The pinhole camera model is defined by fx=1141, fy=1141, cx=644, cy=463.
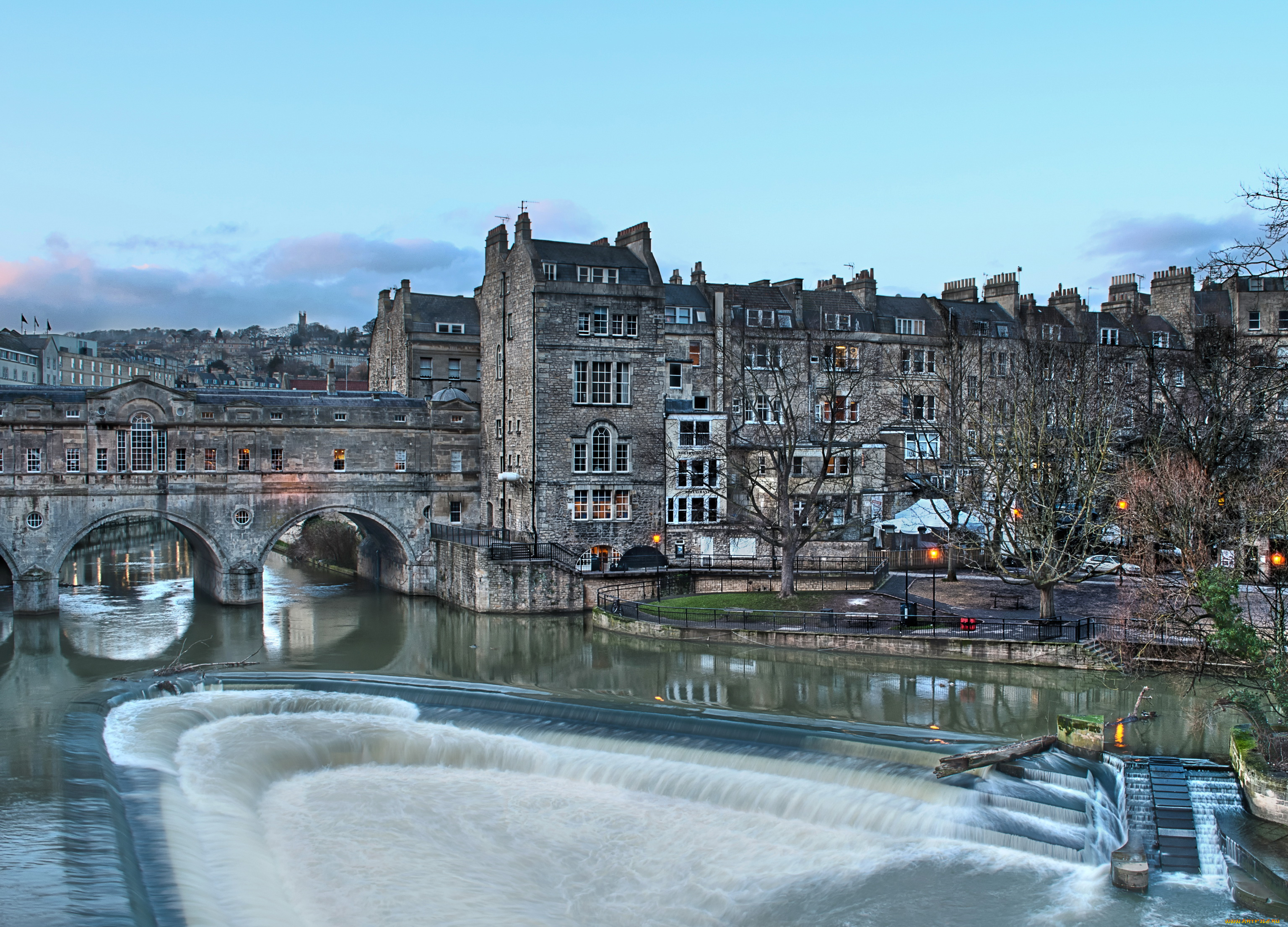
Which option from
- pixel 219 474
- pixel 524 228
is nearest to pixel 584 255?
pixel 524 228

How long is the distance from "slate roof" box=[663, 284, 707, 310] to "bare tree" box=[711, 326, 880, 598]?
2.38m

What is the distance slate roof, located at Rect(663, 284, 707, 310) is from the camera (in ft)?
181

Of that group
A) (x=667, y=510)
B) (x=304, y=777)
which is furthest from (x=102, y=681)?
(x=667, y=510)

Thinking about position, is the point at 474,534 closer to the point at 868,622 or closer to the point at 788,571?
the point at 788,571

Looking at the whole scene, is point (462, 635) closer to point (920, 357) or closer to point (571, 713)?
point (571, 713)

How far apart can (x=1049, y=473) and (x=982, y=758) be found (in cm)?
1730

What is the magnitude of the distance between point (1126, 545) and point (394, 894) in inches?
1079

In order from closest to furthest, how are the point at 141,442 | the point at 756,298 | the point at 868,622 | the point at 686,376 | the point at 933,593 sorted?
the point at 868,622, the point at 933,593, the point at 141,442, the point at 686,376, the point at 756,298

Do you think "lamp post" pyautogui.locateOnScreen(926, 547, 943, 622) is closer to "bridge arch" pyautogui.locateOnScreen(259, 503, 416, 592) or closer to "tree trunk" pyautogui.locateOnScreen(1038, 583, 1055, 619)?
"tree trunk" pyautogui.locateOnScreen(1038, 583, 1055, 619)

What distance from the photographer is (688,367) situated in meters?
53.3

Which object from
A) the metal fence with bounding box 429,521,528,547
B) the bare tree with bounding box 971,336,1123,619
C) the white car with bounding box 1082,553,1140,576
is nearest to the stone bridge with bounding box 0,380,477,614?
the metal fence with bounding box 429,521,528,547

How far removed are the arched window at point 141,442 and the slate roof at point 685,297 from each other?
23773mm

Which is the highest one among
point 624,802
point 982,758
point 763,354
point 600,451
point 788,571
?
point 763,354

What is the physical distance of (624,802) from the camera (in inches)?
883
